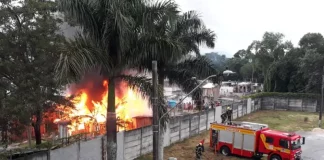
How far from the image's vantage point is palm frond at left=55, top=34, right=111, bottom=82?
32.6 feet

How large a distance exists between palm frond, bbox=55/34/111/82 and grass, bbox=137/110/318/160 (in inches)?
472

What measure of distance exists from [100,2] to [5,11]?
410 cm

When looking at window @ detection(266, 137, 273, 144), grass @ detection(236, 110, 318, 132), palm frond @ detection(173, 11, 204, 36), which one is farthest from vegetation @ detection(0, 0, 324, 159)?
grass @ detection(236, 110, 318, 132)

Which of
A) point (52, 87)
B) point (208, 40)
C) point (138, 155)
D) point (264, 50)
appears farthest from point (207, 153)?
point (264, 50)

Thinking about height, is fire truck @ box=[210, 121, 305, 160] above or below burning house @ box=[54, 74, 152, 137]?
below

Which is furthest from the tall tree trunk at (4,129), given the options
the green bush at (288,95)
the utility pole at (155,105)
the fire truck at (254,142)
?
the green bush at (288,95)

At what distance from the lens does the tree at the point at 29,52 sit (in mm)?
12141

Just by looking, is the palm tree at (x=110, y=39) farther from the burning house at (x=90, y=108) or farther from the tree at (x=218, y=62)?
the tree at (x=218, y=62)

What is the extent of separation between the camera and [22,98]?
11750 mm

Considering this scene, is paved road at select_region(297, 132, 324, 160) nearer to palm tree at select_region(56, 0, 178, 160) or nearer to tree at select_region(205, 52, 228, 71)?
tree at select_region(205, 52, 228, 71)

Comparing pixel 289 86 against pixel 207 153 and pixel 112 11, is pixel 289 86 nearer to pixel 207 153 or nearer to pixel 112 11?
pixel 207 153

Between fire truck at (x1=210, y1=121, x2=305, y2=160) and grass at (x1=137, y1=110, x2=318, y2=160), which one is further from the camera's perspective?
grass at (x1=137, y1=110, x2=318, y2=160)

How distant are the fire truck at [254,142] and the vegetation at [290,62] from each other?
86.3ft

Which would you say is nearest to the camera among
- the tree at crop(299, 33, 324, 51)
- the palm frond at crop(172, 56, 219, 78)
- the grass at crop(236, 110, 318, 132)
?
the palm frond at crop(172, 56, 219, 78)
